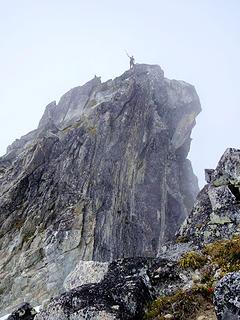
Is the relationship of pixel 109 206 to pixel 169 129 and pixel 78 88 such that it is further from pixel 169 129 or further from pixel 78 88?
pixel 78 88

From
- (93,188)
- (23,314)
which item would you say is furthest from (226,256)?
(93,188)

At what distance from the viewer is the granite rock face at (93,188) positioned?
58500 millimetres

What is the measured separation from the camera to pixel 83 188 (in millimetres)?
68688

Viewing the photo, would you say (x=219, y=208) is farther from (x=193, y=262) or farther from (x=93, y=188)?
(x=93, y=188)

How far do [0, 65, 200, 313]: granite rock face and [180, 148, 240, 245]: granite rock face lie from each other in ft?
128

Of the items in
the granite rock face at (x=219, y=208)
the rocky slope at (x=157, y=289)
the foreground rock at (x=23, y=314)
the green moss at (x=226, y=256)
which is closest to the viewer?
the rocky slope at (x=157, y=289)

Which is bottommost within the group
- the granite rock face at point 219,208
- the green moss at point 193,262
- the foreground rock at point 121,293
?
the foreground rock at point 121,293

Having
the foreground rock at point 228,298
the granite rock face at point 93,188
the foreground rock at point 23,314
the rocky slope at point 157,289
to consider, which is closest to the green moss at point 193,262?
the rocky slope at point 157,289

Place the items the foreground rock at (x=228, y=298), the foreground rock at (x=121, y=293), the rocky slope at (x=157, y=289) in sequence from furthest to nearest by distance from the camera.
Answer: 1. the foreground rock at (x=121, y=293)
2. the rocky slope at (x=157, y=289)
3. the foreground rock at (x=228, y=298)

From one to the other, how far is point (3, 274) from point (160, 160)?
42201 millimetres

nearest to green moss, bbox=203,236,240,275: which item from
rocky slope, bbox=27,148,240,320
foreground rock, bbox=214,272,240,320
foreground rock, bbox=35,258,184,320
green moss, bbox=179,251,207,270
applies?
rocky slope, bbox=27,148,240,320

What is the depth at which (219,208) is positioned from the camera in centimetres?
1983

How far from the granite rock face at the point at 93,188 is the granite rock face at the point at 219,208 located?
38.9 meters

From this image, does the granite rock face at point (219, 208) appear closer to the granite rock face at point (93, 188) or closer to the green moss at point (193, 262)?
the green moss at point (193, 262)
